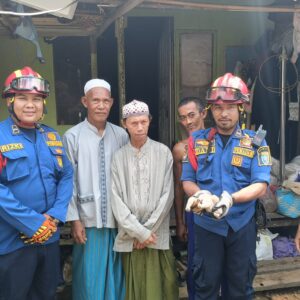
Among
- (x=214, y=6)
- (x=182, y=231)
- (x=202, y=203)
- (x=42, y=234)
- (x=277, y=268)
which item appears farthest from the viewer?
(x=277, y=268)

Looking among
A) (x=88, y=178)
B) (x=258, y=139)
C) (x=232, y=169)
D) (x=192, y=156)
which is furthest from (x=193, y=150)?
(x=88, y=178)

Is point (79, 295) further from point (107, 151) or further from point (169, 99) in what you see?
point (169, 99)

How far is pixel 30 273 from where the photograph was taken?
8.56ft

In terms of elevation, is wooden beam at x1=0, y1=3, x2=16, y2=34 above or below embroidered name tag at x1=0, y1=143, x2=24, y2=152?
above

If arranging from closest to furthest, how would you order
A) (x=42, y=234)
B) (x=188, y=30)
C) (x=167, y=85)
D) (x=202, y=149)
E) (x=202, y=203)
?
(x=202, y=203) < (x=42, y=234) < (x=202, y=149) < (x=167, y=85) < (x=188, y=30)

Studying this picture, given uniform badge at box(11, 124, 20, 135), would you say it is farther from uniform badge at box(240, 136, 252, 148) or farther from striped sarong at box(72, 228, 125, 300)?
uniform badge at box(240, 136, 252, 148)

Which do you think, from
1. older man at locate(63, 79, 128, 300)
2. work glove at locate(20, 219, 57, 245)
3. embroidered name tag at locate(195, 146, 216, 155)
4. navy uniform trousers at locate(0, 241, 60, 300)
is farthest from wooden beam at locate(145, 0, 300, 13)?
navy uniform trousers at locate(0, 241, 60, 300)

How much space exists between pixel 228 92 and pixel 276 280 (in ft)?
7.38

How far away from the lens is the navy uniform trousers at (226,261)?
8.98 feet

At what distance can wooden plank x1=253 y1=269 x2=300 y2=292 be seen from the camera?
382cm

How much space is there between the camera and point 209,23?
572 cm

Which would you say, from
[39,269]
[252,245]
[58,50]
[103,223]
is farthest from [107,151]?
[58,50]

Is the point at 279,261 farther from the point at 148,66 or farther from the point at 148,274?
the point at 148,66

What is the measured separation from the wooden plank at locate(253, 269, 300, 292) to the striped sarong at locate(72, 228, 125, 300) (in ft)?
5.12
